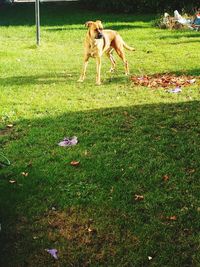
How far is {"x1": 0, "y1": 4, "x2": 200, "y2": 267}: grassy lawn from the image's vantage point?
14.5 ft

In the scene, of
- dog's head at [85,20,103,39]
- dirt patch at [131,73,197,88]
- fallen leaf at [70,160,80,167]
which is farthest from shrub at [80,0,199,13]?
fallen leaf at [70,160,80,167]

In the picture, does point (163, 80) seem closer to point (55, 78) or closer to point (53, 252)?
point (55, 78)

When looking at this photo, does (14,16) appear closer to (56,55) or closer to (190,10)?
(190,10)

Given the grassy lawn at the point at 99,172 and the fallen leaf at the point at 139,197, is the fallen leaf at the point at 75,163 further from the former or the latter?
the fallen leaf at the point at 139,197

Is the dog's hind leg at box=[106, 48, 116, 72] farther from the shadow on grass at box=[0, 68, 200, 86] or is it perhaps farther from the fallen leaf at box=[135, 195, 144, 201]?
the fallen leaf at box=[135, 195, 144, 201]

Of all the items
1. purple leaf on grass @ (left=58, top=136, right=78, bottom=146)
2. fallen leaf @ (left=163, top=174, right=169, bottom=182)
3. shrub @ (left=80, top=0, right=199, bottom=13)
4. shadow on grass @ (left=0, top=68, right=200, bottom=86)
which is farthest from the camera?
shrub @ (left=80, top=0, right=199, bottom=13)

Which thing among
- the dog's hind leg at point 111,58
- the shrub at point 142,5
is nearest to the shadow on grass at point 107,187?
the dog's hind leg at point 111,58

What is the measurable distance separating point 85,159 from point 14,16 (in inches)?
798

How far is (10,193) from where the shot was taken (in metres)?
5.39

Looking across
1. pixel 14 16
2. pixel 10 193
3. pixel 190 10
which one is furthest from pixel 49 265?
pixel 14 16

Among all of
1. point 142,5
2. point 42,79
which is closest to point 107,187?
point 42,79

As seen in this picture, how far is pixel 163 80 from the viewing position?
1041 cm

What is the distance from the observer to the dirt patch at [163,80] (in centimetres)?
997

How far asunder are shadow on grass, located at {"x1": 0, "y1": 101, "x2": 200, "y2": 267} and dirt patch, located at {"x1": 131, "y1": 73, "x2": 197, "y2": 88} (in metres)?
2.05
